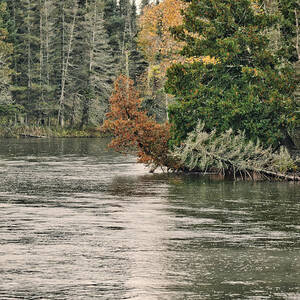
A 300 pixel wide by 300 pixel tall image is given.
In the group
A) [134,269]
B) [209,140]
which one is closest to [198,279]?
[134,269]

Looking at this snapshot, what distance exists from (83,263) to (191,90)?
75.1 ft

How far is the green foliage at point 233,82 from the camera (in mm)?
35719

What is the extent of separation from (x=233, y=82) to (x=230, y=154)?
15.4 feet

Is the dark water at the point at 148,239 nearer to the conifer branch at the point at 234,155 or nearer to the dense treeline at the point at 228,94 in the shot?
the conifer branch at the point at 234,155

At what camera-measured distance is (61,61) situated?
3910 inches

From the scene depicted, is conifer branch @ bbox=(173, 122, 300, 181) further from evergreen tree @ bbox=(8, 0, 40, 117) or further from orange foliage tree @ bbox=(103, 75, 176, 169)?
evergreen tree @ bbox=(8, 0, 40, 117)

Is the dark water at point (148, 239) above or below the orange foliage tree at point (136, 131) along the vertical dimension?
below

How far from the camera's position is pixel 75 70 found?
96.4 meters

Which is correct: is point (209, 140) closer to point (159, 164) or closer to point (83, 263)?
point (159, 164)

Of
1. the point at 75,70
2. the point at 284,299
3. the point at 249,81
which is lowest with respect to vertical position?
the point at 284,299

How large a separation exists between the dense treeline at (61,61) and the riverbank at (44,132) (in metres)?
1.46

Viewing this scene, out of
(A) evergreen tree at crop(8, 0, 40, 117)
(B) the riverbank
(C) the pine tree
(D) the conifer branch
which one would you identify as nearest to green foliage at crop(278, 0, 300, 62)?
(D) the conifer branch

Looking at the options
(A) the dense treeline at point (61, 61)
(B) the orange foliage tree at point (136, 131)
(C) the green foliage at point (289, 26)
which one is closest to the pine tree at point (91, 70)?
(A) the dense treeline at point (61, 61)

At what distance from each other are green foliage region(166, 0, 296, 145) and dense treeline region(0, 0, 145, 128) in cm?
5335
